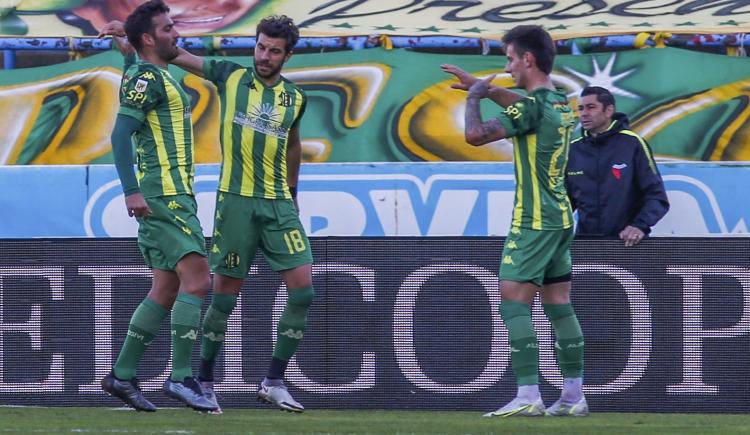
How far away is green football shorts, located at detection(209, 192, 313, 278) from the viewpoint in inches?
280

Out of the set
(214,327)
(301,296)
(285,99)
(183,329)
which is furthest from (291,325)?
(285,99)

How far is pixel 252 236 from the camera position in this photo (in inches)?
281

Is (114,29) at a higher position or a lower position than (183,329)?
higher

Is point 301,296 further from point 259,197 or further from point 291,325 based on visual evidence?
point 259,197

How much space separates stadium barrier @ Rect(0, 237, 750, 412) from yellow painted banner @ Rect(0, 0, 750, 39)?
9.95 feet

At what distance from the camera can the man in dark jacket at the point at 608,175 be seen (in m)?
8.41

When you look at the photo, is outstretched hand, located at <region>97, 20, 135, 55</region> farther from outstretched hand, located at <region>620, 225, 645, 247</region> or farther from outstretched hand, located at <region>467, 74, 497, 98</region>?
outstretched hand, located at <region>620, 225, 645, 247</region>

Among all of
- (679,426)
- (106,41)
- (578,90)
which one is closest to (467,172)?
(578,90)

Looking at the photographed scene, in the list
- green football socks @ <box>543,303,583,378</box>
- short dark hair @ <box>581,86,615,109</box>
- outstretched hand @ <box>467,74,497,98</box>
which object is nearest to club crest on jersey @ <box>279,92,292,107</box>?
outstretched hand @ <box>467,74,497,98</box>

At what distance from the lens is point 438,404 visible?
7758 millimetres

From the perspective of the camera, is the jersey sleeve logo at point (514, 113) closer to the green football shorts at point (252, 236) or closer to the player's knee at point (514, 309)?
the player's knee at point (514, 309)

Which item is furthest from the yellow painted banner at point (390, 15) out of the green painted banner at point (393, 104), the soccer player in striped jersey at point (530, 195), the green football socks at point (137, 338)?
the green football socks at point (137, 338)

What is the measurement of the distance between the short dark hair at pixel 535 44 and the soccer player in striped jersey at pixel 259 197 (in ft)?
3.43

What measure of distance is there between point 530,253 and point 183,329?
156 cm
